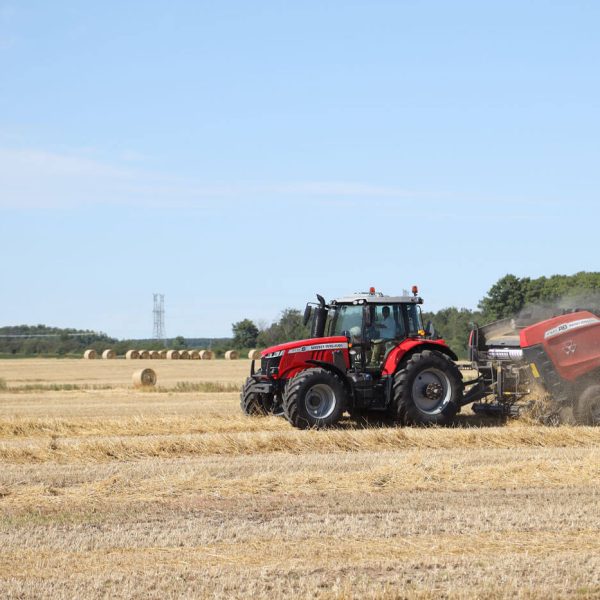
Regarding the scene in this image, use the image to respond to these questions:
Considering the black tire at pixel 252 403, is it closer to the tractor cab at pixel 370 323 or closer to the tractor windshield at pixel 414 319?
the tractor cab at pixel 370 323

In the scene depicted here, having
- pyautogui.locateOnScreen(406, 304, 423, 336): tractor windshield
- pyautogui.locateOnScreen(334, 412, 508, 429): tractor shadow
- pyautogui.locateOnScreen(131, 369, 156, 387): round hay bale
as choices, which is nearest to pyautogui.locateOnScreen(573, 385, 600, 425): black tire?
pyautogui.locateOnScreen(334, 412, 508, 429): tractor shadow

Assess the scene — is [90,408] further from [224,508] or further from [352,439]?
[224,508]

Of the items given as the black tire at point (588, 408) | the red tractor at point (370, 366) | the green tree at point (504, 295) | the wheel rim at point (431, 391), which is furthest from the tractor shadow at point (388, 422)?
the green tree at point (504, 295)

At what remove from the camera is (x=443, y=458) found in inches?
463

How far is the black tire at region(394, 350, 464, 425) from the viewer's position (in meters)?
14.9

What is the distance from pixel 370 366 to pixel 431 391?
968mm

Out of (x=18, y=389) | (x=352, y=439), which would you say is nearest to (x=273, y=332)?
(x=352, y=439)

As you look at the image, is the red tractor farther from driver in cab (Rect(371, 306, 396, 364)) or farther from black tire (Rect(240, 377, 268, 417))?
black tire (Rect(240, 377, 268, 417))

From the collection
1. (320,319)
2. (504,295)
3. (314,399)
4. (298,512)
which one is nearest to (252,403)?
(314,399)

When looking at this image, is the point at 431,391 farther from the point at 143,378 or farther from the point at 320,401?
the point at 143,378

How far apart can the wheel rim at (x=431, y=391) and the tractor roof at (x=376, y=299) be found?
1114 mm

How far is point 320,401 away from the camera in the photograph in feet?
48.8

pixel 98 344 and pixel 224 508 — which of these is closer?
pixel 224 508

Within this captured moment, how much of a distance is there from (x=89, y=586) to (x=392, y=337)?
9.55 metres
